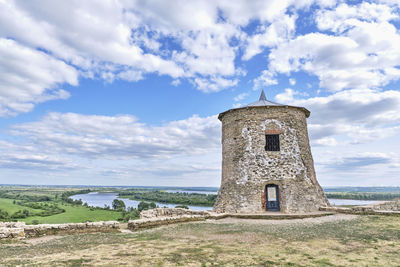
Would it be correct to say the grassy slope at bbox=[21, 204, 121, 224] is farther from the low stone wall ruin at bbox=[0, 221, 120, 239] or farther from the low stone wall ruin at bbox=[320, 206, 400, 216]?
the low stone wall ruin at bbox=[320, 206, 400, 216]

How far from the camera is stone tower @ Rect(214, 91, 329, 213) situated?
46.6ft

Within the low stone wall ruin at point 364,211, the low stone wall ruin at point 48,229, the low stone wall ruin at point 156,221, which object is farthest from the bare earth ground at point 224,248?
the low stone wall ruin at point 364,211

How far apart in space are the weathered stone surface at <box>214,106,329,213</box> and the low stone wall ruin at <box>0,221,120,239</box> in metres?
6.93

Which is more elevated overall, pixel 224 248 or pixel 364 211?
pixel 364 211

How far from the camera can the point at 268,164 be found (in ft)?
48.2

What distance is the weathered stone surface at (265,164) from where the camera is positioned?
14.2 m

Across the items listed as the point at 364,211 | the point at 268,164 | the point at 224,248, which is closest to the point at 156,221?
the point at 224,248

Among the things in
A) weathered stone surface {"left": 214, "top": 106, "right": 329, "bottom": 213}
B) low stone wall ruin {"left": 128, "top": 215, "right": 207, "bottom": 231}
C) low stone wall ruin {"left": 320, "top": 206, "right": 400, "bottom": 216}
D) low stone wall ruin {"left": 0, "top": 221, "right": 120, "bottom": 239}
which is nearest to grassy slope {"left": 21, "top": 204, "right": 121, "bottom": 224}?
weathered stone surface {"left": 214, "top": 106, "right": 329, "bottom": 213}

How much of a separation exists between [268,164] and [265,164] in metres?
0.17

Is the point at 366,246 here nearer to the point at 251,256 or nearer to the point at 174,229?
the point at 251,256

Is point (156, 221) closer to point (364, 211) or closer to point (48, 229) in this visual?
point (48, 229)

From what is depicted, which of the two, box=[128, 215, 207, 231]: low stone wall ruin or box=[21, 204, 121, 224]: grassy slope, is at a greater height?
box=[128, 215, 207, 231]: low stone wall ruin

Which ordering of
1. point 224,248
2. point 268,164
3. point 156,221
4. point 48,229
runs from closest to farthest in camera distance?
1. point 224,248
2. point 48,229
3. point 156,221
4. point 268,164

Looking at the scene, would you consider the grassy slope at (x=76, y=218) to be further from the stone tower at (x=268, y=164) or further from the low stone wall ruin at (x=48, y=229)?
the low stone wall ruin at (x=48, y=229)
